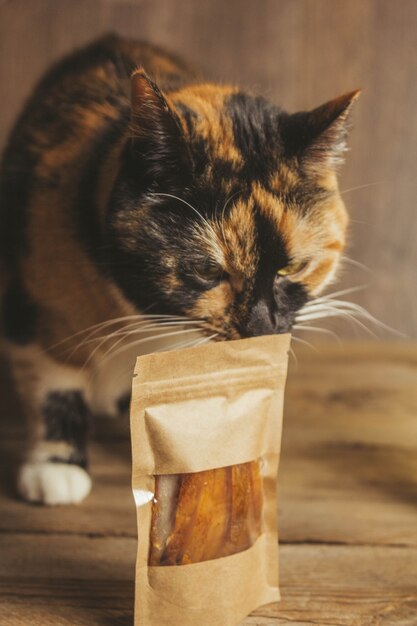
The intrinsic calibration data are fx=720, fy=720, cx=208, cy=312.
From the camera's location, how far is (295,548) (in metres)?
0.97

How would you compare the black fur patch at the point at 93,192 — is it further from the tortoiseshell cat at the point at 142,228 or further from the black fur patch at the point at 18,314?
the black fur patch at the point at 18,314

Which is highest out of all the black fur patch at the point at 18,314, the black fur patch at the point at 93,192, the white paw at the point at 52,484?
the black fur patch at the point at 93,192

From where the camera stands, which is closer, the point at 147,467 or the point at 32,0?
the point at 147,467

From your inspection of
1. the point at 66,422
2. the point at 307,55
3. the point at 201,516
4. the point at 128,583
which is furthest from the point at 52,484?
the point at 307,55

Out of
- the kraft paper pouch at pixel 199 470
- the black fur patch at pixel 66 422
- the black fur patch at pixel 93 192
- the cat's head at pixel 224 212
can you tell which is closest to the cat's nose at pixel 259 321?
the cat's head at pixel 224 212

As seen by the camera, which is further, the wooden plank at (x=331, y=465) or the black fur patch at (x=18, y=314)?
the black fur patch at (x=18, y=314)

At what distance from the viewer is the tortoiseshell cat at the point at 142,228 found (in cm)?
90

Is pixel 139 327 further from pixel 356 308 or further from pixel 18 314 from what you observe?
pixel 356 308

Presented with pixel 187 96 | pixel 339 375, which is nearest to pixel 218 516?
pixel 187 96

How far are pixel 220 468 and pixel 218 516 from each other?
2.2 inches

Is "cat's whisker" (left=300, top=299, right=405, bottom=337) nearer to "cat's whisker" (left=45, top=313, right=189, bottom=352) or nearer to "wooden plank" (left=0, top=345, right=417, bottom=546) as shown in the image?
"wooden plank" (left=0, top=345, right=417, bottom=546)

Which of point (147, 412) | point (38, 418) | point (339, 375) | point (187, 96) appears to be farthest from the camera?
point (339, 375)

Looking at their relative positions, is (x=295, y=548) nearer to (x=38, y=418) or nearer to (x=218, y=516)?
(x=218, y=516)

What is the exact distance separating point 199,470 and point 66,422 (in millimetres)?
432
